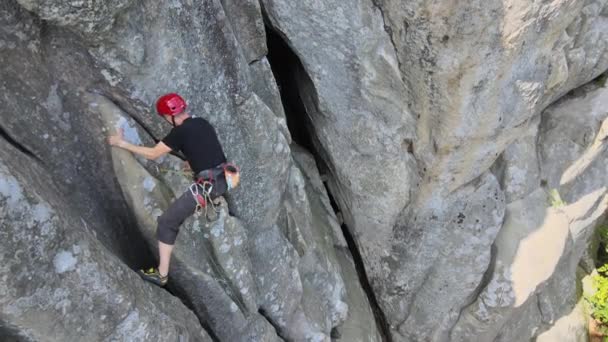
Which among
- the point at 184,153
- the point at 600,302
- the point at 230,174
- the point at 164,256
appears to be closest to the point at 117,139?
the point at 184,153

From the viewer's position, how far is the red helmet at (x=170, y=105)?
17.1 ft

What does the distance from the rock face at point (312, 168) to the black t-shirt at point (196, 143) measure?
57 cm

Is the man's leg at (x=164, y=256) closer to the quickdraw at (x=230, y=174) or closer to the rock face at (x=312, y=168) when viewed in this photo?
the rock face at (x=312, y=168)

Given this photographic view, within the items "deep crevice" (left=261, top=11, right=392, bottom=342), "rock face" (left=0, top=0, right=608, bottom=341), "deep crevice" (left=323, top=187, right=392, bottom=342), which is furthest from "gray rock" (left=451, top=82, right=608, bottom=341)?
"deep crevice" (left=261, top=11, right=392, bottom=342)

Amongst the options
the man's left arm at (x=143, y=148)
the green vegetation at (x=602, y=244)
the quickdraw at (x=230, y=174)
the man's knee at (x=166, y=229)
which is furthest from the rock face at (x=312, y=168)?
the green vegetation at (x=602, y=244)

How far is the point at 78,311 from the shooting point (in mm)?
4758

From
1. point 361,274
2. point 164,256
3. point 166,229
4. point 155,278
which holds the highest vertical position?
point 166,229

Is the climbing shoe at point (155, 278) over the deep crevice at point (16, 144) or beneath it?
beneath

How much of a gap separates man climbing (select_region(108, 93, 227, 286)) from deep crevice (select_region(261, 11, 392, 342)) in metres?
3.37

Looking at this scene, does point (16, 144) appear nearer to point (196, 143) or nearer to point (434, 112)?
point (196, 143)

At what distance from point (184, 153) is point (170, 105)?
0.58 m

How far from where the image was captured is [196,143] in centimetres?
539

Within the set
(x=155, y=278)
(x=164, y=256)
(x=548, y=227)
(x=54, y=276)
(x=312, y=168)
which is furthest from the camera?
(x=548, y=227)

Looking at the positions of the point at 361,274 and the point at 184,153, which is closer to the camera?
the point at 184,153
